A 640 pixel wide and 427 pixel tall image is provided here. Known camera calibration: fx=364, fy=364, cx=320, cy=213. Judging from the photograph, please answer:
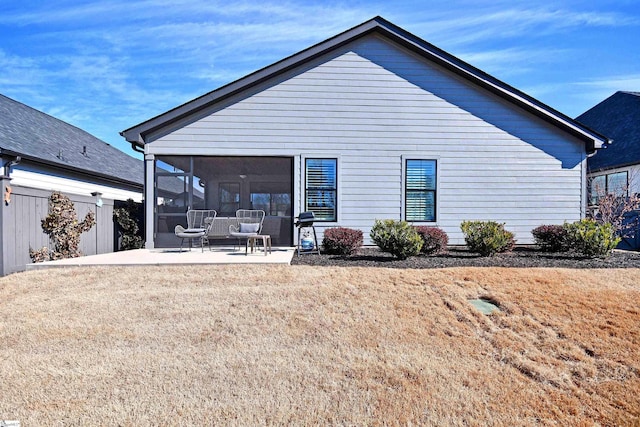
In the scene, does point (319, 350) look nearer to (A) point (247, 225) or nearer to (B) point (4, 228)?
(A) point (247, 225)

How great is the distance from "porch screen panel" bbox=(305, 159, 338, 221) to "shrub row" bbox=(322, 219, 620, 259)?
1624 millimetres

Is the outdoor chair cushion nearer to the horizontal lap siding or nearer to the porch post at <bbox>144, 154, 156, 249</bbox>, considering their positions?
the horizontal lap siding

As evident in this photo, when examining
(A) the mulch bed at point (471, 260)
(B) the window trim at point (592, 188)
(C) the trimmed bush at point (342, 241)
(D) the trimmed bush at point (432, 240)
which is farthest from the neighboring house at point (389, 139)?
(B) the window trim at point (592, 188)

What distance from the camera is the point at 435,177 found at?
9.62 m

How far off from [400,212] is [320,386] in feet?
23.0

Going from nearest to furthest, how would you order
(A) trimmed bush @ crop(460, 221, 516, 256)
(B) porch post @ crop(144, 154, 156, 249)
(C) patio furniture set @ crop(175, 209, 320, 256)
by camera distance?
(A) trimmed bush @ crop(460, 221, 516, 256) < (C) patio furniture set @ crop(175, 209, 320, 256) < (B) porch post @ crop(144, 154, 156, 249)

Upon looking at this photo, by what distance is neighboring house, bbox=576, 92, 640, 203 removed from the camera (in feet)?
46.4

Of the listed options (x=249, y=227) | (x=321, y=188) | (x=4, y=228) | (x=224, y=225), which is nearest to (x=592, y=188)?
(x=321, y=188)

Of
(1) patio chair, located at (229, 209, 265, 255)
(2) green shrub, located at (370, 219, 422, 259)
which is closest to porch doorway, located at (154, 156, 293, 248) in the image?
(1) patio chair, located at (229, 209, 265, 255)

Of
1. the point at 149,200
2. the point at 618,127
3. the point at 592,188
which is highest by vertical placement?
the point at 618,127

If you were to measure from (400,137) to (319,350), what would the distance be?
7.16 meters

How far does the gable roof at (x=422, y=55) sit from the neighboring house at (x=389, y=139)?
0.03 metres

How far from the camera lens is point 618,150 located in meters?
15.3

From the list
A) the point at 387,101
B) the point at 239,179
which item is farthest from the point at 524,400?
the point at 239,179
